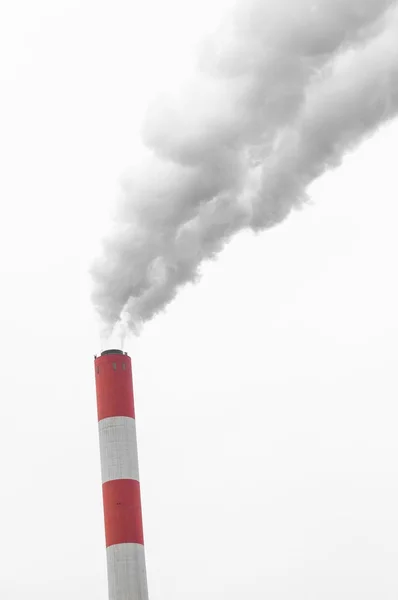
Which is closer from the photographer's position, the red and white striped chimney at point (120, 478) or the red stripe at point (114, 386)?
the red and white striped chimney at point (120, 478)

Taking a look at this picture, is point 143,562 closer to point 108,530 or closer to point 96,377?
point 108,530

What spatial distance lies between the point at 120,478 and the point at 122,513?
907 millimetres

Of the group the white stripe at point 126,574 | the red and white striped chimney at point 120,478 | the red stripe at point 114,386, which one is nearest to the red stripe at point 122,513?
the red and white striped chimney at point 120,478

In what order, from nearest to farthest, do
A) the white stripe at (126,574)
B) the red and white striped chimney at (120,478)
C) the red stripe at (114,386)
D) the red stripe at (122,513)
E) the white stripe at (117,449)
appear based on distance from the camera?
the white stripe at (126,574) → the red and white striped chimney at (120,478) → the red stripe at (122,513) → the white stripe at (117,449) → the red stripe at (114,386)

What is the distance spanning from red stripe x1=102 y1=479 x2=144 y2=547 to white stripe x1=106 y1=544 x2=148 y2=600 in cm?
23

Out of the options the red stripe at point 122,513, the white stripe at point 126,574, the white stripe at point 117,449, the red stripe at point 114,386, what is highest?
the red stripe at point 114,386

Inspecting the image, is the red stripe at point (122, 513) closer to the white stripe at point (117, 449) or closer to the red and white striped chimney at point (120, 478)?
the red and white striped chimney at point (120, 478)

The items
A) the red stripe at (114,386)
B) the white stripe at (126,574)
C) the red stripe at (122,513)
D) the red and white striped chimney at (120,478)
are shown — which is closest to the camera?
the white stripe at (126,574)

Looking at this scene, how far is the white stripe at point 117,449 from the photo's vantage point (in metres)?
25.2

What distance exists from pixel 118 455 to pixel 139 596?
3607mm

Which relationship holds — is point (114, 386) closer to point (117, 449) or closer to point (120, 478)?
point (117, 449)

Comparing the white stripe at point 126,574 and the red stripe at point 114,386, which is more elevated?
the red stripe at point 114,386

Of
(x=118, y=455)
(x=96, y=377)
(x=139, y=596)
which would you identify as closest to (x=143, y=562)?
(x=139, y=596)

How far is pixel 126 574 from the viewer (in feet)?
79.6
